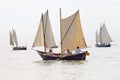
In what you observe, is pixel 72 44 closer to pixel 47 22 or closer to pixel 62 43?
pixel 62 43

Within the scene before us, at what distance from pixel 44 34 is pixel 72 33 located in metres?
5.44

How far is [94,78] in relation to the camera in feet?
113

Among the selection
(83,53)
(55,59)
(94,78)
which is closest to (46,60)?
(55,59)

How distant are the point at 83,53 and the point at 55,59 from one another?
3846 millimetres

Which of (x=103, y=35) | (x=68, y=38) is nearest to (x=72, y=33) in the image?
(x=68, y=38)

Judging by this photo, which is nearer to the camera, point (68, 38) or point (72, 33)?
point (72, 33)

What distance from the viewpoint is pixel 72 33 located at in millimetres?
52781

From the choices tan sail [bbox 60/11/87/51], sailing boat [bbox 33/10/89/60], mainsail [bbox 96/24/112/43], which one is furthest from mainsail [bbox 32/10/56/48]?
mainsail [bbox 96/24/112/43]

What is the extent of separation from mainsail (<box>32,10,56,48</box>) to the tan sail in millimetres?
3079

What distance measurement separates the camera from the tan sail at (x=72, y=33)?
5212 centimetres

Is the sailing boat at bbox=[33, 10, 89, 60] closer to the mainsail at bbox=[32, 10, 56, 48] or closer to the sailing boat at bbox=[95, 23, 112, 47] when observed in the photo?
the mainsail at bbox=[32, 10, 56, 48]

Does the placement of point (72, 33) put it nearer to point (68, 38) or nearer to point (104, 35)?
point (68, 38)

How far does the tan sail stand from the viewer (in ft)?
171

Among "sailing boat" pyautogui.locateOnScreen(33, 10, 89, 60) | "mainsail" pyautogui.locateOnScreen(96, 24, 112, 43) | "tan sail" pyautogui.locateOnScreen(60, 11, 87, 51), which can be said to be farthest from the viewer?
"mainsail" pyautogui.locateOnScreen(96, 24, 112, 43)
